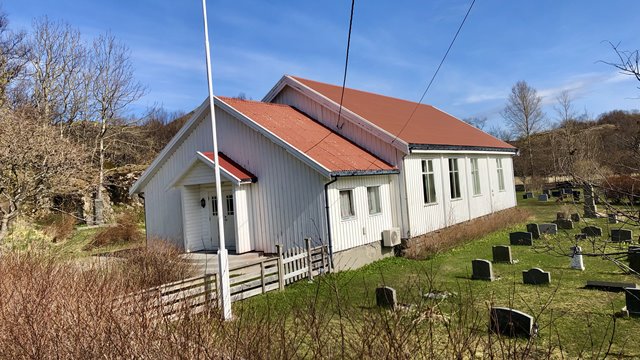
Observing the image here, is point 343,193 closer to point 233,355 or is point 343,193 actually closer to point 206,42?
point 206,42

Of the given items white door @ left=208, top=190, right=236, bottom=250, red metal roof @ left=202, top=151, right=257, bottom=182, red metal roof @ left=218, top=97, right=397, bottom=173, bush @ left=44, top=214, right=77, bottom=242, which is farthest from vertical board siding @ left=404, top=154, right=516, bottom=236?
bush @ left=44, top=214, right=77, bottom=242

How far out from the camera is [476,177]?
72.2 ft

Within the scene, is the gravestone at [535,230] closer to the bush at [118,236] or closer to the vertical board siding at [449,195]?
the vertical board siding at [449,195]

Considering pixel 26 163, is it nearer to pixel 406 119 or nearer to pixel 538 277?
pixel 538 277

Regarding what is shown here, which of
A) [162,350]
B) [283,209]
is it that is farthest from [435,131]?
[162,350]

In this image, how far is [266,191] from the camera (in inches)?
570

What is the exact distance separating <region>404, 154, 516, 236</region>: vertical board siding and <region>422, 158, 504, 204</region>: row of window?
21cm

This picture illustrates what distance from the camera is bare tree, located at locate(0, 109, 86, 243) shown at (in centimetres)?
1139

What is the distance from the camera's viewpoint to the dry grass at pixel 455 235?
15445 mm

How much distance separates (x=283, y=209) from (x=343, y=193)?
6.69 ft

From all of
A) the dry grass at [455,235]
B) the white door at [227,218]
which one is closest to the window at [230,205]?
the white door at [227,218]

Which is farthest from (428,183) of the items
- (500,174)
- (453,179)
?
(500,174)

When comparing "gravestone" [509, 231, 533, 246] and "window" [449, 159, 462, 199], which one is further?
"window" [449, 159, 462, 199]

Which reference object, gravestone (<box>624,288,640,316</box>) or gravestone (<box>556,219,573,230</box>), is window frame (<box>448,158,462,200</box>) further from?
gravestone (<box>624,288,640,316</box>)
